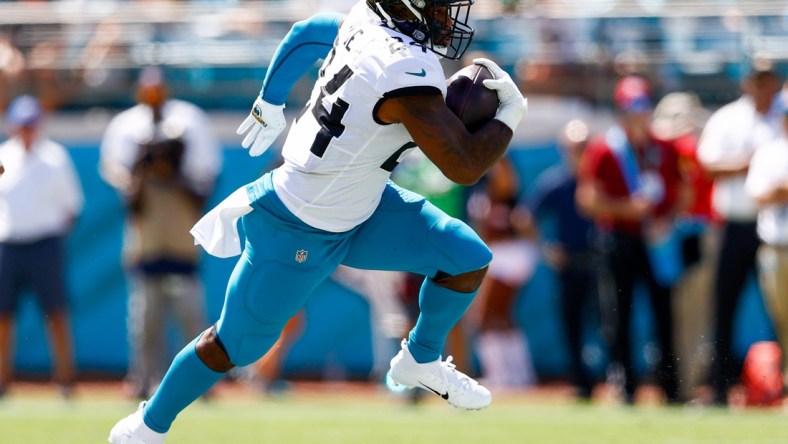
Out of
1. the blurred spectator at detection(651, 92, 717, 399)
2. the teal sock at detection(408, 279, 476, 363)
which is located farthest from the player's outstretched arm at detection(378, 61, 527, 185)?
the blurred spectator at detection(651, 92, 717, 399)

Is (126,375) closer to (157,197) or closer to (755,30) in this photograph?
(157,197)

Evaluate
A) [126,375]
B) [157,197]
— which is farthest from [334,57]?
[126,375]

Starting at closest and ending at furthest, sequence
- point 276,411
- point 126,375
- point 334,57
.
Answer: point 334,57, point 276,411, point 126,375

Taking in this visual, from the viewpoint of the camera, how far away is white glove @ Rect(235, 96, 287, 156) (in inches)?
204

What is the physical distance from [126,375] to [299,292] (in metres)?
6.83

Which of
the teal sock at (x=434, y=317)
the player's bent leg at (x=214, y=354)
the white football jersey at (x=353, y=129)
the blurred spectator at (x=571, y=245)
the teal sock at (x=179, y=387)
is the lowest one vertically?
the blurred spectator at (x=571, y=245)

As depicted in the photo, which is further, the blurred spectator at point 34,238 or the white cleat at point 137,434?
the blurred spectator at point 34,238

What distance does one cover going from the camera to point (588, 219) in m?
9.59

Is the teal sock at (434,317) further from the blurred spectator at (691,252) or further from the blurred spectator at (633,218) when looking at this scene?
the blurred spectator at (691,252)

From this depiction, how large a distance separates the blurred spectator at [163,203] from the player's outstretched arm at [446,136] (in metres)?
5.06

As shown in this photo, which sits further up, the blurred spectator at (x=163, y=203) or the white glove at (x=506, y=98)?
the white glove at (x=506, y=98)

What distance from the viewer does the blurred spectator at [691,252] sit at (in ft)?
30.7

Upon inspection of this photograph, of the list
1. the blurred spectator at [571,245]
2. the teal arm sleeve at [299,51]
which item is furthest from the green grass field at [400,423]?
the teal arm sleeve at [299,51]

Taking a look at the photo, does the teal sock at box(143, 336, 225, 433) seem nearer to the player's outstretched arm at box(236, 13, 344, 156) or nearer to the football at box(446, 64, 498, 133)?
the player's outstretched arm at box(236, 13, 344, 156)
